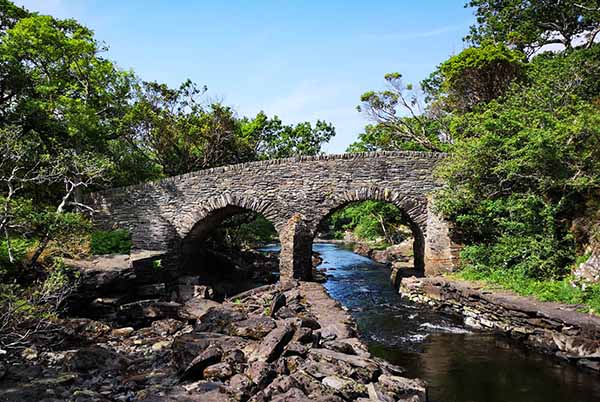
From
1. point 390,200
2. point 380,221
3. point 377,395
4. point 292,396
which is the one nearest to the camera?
point 292,396

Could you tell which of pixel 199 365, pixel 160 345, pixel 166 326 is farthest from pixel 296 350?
pixel 166 326

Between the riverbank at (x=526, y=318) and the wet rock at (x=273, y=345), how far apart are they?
5442 mm

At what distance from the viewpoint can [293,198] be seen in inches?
573

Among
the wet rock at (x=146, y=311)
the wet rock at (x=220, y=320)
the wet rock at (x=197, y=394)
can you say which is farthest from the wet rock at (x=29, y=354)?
the wet rock at (x=197, y=394)

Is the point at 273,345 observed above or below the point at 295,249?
below

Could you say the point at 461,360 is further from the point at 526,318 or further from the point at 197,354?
the point at 197,354

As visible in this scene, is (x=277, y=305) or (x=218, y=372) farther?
(x=277, y=305)

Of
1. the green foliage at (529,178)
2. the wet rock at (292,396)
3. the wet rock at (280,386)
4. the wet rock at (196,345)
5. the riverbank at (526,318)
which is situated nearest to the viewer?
the wet rock at (292,396)

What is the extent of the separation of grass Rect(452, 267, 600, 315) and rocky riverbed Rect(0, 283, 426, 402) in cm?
465

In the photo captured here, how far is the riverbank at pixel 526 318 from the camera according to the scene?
770cm

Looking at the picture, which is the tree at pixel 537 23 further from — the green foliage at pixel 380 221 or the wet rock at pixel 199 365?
the wet rock at pixel 199 365

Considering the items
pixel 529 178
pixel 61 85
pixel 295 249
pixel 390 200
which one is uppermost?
pixel 61 85

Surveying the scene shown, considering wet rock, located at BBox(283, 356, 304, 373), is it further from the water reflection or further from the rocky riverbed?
the water reflection

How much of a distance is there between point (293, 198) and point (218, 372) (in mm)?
8896
